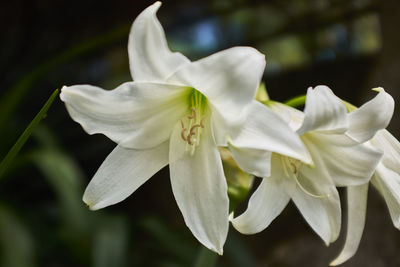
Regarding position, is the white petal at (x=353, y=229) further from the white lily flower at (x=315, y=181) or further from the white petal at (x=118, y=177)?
the white petal at (x=118, y=177)

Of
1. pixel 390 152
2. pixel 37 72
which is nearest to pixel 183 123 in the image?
pixel 390 152

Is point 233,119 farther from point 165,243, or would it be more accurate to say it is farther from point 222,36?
point 222,36

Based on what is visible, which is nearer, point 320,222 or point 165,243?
point 320,222

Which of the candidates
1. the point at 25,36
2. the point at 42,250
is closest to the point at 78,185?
the point at 42,250

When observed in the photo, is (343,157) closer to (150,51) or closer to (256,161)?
(256,161)

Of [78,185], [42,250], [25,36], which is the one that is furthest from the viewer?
[25,36]

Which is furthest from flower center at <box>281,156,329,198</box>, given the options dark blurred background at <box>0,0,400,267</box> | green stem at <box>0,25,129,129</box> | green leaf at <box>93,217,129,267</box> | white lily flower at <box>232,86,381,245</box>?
green stem at <box>0,25,129,129</box>

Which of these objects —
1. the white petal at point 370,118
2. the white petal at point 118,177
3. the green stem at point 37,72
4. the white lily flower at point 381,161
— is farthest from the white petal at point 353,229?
the green stem at point 37,72
